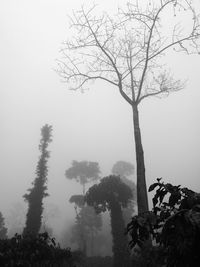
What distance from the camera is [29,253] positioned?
8.72 m

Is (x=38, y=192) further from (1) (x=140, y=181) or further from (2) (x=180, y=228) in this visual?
(2) (x=180, y=228)

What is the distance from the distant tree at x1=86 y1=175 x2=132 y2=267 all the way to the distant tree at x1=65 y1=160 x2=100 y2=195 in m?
23.2

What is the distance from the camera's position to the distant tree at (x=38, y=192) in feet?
107

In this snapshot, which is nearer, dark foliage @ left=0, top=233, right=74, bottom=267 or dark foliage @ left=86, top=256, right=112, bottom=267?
dark foliage @ left=0, top=233, right=74, bottom=267

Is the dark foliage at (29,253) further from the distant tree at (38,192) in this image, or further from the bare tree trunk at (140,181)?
the distant tree at (38,192)

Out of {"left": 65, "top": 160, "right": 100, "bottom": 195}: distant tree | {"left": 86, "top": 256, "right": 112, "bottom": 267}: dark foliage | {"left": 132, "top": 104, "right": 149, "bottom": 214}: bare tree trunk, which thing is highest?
{"left": 65, "top": 160, "right": 100, "bottom": 195}: distant tree

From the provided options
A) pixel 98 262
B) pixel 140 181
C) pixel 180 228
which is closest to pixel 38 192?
pixel 98 262

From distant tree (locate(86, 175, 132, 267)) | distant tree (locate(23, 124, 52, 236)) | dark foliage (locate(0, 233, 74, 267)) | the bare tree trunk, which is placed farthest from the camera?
distant tree (locate(23, 124, 52, 236))

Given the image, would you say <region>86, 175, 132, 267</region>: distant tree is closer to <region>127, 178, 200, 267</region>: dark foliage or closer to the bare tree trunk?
the bare tree trunk

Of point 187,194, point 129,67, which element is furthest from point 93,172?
point 187,194

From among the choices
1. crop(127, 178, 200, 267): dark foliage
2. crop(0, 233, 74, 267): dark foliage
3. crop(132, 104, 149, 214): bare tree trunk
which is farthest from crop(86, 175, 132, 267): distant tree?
crop(127, 178, 200, 267): dark foliage

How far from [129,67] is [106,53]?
5.37ft

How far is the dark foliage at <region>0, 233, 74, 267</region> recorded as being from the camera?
26.6 ft

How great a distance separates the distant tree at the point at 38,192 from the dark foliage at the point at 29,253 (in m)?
→ 22.3
